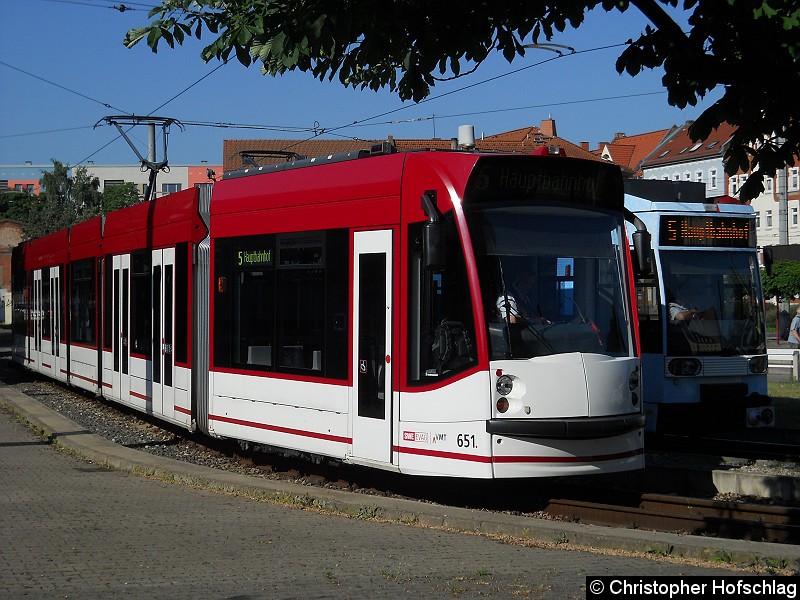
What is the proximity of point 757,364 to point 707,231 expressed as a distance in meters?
1.93

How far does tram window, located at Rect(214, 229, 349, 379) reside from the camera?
445 inches

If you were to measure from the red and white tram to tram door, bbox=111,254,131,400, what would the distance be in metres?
5.15

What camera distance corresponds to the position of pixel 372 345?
35.2 ft

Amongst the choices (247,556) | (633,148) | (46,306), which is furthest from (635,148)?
(247,556)

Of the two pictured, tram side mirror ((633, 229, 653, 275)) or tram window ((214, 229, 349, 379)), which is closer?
tram side mirror ((633, 229, 653, 275))

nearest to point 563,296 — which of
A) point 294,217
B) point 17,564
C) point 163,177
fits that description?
point 294,217

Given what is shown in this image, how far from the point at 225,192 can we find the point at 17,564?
6766 millimetres

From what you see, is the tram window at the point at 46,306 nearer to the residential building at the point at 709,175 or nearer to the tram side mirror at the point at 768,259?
the tram side mirror at the point at 768,259

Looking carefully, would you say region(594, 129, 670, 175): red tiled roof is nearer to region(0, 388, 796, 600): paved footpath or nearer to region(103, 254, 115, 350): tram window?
region(103, 254, 115, 350): tram window

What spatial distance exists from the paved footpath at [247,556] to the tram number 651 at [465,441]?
22.4 inches

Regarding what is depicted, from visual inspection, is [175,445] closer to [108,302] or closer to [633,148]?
[108,302]

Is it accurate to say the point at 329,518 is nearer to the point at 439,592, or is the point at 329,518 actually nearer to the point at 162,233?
the point at 439,592

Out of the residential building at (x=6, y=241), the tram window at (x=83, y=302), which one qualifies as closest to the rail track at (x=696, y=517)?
the tram window at (x=83, y=302)

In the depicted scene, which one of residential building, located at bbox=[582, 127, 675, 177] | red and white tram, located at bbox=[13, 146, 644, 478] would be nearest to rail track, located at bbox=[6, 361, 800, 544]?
red and white tram, located at bbox=[13, 146, 644, 478]
